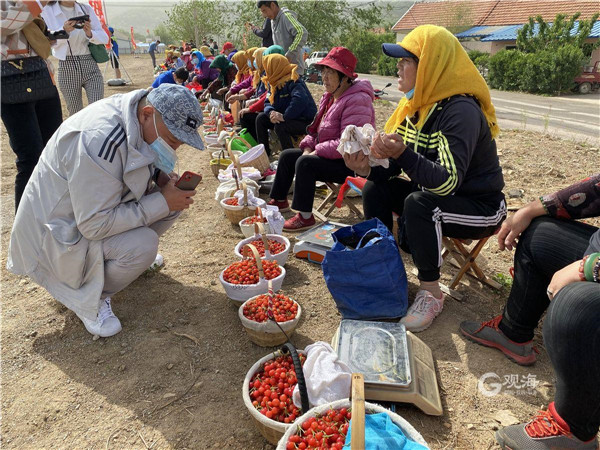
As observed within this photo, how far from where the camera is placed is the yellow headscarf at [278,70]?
200 inches

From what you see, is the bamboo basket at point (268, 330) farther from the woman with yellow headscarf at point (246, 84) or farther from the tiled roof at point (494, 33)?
the tiled roof at point (494, 33)

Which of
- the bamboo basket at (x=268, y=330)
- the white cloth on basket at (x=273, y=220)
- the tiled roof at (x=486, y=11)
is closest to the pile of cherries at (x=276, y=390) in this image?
the bamboo basket at (x=268, y=330)

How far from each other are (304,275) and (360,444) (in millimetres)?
2076

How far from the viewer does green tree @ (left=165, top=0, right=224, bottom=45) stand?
125ft

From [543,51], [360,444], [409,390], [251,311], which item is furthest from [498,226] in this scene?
[543,51]

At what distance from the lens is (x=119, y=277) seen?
254 cm

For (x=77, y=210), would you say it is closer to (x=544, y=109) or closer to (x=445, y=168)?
(x=445, y=168)

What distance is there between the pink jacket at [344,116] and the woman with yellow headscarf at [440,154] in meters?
1.03

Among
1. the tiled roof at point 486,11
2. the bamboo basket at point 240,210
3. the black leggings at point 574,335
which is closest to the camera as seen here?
the black leggings at point 574,335

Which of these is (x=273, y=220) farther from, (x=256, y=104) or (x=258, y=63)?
(x=258, y=63)

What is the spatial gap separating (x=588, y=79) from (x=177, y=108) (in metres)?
23.3

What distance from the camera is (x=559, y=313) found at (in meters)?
1.52

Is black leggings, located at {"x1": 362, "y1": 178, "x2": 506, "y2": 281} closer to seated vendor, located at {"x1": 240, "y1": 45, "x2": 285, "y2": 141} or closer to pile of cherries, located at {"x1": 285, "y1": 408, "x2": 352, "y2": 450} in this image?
pile of cherries, located at {"x1": 285, "y1": 408, "x2": 352, "y2": 450}

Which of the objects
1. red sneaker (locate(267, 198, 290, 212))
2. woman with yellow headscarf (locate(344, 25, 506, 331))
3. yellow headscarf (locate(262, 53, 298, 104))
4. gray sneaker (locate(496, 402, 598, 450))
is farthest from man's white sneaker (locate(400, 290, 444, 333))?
yellow headscarf (locate(262, 53, 298, 104))
